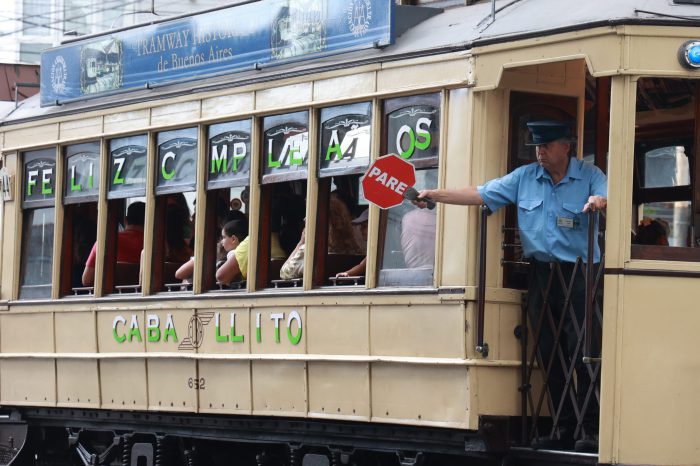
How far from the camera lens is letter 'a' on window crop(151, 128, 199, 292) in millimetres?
10938

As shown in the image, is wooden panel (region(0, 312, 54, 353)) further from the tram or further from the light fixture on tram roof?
the light fixture on tram roof

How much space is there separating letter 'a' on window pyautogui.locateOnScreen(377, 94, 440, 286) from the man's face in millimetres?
737

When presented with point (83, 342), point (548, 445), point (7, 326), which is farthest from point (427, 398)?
point (7, 326)

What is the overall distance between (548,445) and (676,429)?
905 millimetres

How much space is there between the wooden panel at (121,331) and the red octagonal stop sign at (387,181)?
3098 millimetres

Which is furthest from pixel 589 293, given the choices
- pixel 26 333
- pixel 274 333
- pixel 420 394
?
pixel 26 333

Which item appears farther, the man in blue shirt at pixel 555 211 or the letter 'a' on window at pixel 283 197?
the letter 'a' on window at pixel 283 197

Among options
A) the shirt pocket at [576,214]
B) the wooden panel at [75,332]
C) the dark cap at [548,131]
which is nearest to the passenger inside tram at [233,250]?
the wooden panel at [75,332]

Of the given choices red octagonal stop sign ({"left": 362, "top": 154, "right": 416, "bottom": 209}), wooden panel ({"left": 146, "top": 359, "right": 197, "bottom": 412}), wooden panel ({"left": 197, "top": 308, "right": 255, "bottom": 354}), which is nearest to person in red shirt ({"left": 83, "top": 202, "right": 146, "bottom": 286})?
wooden panel ({"left": 146, "top": 359, "right": 197, "bottom": 412})

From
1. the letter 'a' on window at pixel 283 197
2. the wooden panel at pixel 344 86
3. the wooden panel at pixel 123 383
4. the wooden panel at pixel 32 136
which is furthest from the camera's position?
the wooden panel at pixel 32 136

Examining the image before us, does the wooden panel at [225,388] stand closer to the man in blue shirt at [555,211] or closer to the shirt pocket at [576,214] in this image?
the man in blue shirt at [555,211]

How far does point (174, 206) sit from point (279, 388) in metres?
2.07

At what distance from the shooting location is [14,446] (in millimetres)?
12883

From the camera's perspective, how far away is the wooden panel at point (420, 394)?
28.3ft
